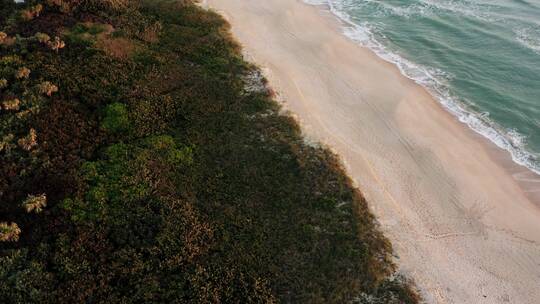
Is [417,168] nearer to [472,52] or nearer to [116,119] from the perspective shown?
[116,119]

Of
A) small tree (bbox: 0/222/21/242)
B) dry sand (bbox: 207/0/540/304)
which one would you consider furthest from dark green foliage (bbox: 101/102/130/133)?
dry sand (bbox: 207/0/540/304)

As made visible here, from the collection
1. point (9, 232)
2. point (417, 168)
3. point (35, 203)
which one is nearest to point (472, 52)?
point (417, 168)

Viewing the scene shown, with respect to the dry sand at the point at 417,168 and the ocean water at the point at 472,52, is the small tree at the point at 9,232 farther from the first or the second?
the ocean water at the point at 472,52

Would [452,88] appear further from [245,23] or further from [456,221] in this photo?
[245,23]

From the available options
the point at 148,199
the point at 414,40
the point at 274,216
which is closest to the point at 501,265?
the point at 274,216

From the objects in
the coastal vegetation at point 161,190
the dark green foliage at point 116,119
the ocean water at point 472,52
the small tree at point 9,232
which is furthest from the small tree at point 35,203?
the ocean water at point 472,52

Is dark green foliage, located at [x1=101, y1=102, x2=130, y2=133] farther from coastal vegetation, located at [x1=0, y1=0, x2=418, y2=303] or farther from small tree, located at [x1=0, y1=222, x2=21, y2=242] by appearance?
small tree, located at [x1=0, y1=222, x2=21, y2=242]
